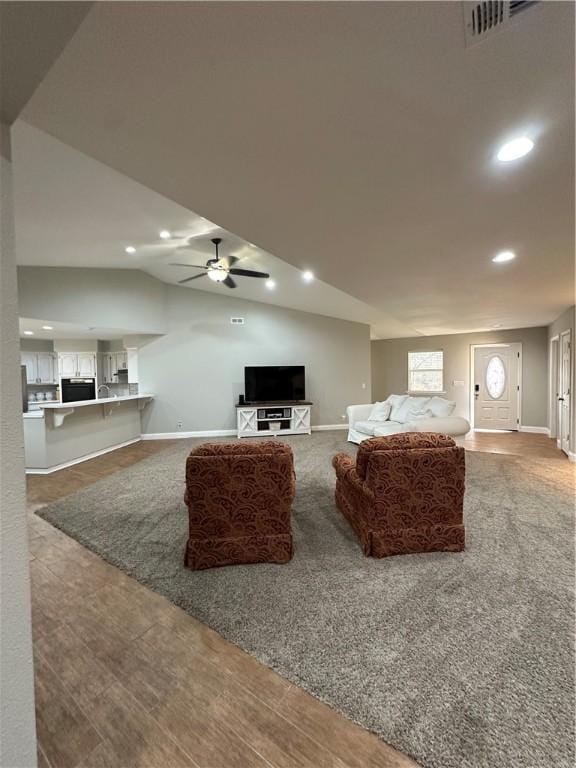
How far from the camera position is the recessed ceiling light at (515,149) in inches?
62.9

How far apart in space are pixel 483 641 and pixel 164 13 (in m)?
2.99

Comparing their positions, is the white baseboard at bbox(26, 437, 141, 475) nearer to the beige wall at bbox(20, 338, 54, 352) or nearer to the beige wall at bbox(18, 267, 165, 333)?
the beige wall at bbox(18, 267, 165, 333)

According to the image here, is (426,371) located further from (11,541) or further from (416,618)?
(11,541)

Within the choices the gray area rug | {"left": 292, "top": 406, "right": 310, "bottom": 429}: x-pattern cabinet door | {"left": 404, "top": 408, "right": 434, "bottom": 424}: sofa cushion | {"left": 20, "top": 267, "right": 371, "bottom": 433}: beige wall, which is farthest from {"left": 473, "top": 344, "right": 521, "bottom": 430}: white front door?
the gray area rug

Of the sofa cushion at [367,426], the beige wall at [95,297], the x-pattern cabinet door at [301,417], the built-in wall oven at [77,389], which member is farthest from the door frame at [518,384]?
the built-in wall oven at [77,389]

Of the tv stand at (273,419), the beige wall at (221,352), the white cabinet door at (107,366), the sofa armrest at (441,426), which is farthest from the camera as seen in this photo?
the white cabinet door at (107,366)

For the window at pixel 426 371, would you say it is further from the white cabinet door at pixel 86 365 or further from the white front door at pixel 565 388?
the white cabinet door at pixel 86 365

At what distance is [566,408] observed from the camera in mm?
5621

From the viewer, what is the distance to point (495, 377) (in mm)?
8156

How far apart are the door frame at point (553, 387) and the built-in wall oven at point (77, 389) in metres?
10.4

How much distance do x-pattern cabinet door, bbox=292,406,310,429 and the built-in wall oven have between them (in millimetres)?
4882

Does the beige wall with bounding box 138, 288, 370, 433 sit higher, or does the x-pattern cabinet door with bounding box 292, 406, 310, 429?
the beige wall with bounding box 138, 288, 370, 433

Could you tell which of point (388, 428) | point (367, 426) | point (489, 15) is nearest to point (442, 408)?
point (388, 428)

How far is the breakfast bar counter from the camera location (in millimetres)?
4730
